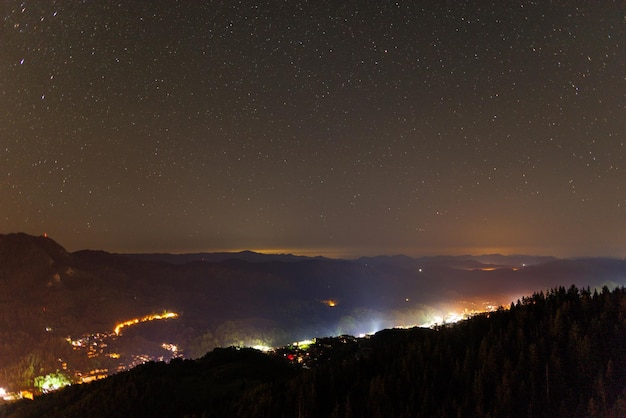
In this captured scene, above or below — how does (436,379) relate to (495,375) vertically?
below

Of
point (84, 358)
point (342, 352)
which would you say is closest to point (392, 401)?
point (342, 352)

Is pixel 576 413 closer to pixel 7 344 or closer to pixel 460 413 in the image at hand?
pixel 460 413

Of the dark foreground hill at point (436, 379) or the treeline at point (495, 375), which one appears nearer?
the treeline at point (495, 375)

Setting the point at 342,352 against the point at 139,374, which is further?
the point at 342,352

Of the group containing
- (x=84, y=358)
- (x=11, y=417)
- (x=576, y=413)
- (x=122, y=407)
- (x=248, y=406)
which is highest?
(x=576, y=413)

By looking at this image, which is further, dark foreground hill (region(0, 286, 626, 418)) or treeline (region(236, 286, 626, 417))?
dark foreground hill (region(0, 286, 626, 418))

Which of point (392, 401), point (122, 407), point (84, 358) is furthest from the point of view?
point (84, 358)

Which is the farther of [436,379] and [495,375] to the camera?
[436,379]

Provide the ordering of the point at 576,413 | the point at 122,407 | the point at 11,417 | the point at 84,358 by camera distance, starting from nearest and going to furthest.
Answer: the point at 576,413
the point at 122,407
the point at 11,417
the point at 84,358
